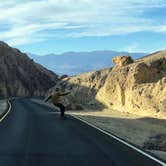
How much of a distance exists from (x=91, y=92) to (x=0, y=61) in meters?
74.2

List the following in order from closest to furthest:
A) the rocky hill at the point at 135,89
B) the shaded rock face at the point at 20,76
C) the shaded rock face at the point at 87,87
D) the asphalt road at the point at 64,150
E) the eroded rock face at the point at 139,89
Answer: the asphalt road at the point at 64,150 → the eroded rock face at the point at 139,89 → the rocky hill at the point at 135,89 → the shaded rock face at the point at 87,87 → the shaded rock face at the point at 20,76

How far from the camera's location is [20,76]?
14925 cm

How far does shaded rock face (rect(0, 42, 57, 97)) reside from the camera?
5674 inches

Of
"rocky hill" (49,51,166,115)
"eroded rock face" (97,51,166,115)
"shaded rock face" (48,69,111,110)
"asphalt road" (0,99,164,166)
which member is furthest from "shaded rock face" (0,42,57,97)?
"asphalt road" (0,99,164,166)

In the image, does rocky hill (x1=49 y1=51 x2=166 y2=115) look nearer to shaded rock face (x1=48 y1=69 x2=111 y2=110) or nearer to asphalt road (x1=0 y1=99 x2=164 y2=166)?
shaded rock face (x1=48 y1=69 x2=111 y2=110)

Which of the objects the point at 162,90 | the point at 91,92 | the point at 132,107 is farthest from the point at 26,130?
the point at 91,92

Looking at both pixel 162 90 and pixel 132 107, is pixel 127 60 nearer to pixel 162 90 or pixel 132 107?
pixel 132 107

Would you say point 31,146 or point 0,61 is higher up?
point 0,61

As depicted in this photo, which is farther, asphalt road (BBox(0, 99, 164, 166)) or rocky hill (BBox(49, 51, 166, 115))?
rocky hill (BBox(49, 51, 166, 115))

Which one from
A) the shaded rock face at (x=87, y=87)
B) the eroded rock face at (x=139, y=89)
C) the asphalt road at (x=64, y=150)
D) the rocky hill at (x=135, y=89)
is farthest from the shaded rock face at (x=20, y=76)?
the asphalt road at (x=64, y=150)

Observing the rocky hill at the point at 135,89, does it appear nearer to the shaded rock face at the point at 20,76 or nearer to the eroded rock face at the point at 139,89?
the eroded rock face at the point at 139,89

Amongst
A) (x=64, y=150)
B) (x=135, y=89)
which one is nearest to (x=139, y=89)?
(x=135, y=89)

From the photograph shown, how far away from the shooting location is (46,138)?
2061 centimetres

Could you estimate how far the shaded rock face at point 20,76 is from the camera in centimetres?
14412
